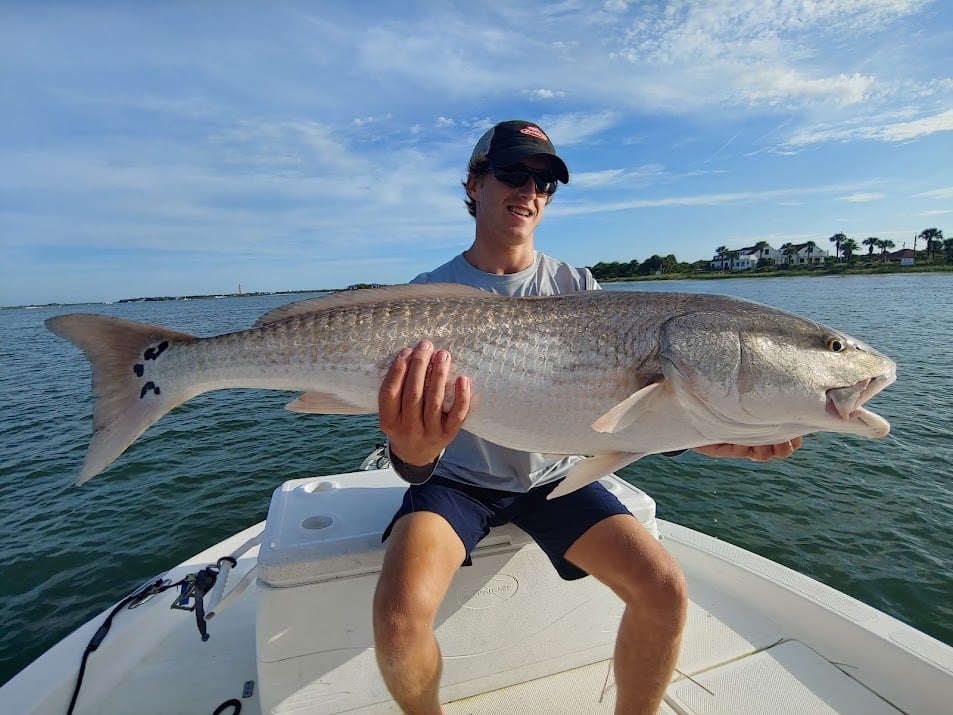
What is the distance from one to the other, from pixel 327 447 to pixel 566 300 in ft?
32.8

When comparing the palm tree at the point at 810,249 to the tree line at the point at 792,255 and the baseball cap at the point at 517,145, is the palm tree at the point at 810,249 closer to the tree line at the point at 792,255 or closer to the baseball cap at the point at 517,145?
the tree line at the point at 792,255

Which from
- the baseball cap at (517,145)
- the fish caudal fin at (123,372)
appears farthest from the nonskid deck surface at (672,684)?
the baseball cap at (517,145)

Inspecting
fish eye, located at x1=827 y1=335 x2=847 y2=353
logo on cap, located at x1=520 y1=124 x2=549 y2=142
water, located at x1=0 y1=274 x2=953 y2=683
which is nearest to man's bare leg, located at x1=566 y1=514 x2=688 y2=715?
fish eye, located at x1=827 y1=335 x2=847 y2=353

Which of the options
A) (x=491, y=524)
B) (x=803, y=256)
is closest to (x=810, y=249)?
(x=803, y=256)

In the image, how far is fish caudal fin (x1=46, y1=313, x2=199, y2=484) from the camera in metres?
2.79

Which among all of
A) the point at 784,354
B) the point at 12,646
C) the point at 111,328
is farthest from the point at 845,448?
the point at 12,646

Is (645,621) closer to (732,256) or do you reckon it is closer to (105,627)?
(105,627)

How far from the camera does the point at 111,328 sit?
115 inches

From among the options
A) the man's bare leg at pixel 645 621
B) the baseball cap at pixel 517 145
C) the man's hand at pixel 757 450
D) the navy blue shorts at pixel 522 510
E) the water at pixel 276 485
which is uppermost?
the baseball cap at pixel 517 145

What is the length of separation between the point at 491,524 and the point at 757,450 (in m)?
1.62

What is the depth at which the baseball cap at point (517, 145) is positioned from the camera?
354 centimetres

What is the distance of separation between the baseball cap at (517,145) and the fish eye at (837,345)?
2084 millimetres

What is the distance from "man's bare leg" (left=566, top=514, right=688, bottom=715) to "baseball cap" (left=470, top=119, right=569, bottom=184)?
2556mm

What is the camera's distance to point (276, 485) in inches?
374
